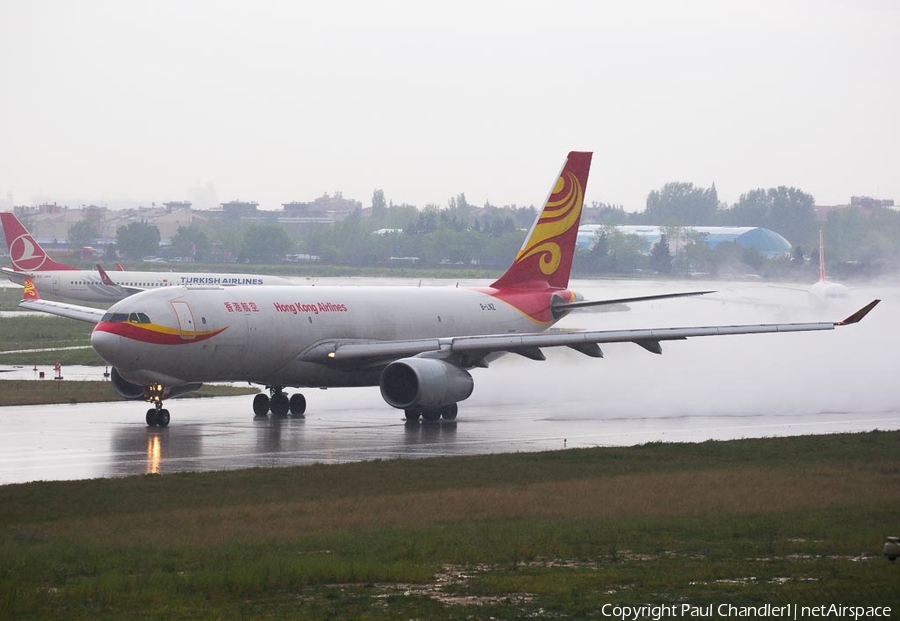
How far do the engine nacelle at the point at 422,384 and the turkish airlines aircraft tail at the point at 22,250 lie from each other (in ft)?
248

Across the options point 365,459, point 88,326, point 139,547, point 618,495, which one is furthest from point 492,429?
point 88,326

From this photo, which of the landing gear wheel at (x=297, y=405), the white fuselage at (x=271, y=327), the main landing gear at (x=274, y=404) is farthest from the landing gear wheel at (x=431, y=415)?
the landing gear wheel at (x=297, y=405)

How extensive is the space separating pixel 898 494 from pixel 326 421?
21340mm

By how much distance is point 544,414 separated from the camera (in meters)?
45.4

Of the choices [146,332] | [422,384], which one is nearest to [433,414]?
[422,384]

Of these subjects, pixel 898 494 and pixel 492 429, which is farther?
pixel 492 429

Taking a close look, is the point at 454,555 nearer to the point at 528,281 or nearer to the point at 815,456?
the point at 815,456

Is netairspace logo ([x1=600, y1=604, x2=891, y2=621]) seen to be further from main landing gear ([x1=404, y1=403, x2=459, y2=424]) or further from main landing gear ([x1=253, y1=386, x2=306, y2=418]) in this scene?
Answer: main landing gear ([x1=253, y1=386, x2=306, y2=418])

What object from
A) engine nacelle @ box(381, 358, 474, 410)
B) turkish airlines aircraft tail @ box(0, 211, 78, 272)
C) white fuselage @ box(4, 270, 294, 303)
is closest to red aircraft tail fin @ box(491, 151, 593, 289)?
engine nacelle @ box(381, 358, 474, 410)

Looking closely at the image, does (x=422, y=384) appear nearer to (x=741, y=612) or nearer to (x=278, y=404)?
(x=278, y=404)

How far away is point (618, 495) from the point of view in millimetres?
25828

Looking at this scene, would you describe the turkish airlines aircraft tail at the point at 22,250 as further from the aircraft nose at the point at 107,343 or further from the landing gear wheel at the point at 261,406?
the aircraft nose at the point at 107,343

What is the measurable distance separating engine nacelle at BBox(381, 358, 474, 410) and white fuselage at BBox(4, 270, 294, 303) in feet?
188

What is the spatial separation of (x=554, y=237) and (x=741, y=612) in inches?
1478
